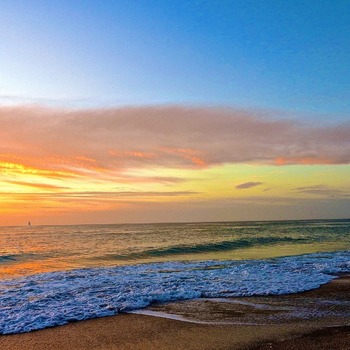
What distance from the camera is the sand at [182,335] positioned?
29.3 feet

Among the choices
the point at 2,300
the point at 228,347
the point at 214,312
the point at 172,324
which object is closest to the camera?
the point at 228,347

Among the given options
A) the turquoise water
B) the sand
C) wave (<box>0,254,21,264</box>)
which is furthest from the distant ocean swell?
wave (<box>0,254,21,264</box>)

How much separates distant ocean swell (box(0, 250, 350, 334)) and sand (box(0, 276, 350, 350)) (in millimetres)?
1059

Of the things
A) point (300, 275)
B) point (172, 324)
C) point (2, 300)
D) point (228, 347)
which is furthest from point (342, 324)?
point (2, 300)

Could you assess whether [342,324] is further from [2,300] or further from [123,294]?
[2,300]

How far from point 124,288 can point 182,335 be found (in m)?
7.98

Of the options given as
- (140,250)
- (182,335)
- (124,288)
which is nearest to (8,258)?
(140,250)

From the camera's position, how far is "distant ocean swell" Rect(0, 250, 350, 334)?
12.6 m

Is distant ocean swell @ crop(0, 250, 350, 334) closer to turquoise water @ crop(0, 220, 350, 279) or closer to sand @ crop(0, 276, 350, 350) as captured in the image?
sand @ crop(0, 276, 350, 350)

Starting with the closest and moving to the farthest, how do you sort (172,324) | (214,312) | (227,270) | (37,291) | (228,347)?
(228,347) < (172,324) < (214,312) < (37,291) < (227,270)

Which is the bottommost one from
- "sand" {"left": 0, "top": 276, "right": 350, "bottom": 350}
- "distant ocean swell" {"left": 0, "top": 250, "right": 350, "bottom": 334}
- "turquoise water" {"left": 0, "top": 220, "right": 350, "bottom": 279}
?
"turquoise water" {"left": 0, "top": 220, "right": 350, "bottom": 279}

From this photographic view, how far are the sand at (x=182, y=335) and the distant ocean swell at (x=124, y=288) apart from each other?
3.47 ft

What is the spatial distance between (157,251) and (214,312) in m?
27.4

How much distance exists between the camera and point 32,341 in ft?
32.1
